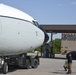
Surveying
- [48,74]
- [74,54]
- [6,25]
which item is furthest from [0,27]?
[74,54]

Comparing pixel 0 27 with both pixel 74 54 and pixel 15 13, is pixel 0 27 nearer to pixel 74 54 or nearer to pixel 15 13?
pixel 15 13

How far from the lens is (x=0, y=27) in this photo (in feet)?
55.6

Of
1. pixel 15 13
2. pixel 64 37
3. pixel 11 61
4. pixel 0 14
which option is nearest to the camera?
pixel 0 14

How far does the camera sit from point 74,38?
3718 inches

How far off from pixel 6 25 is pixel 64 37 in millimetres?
75261

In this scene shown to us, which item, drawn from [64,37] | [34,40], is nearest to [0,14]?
[34,40]

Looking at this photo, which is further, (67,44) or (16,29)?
(67,44)

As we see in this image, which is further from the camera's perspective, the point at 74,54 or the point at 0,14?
the point at 74,54

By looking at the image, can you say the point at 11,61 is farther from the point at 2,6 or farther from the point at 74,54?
the point at 74,54

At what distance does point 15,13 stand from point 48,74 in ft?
16.8

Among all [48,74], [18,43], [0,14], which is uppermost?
[0,14]

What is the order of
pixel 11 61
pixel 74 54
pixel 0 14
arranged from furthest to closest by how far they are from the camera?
pixel 74 54 < pixel 11 61 < pixel 0 14

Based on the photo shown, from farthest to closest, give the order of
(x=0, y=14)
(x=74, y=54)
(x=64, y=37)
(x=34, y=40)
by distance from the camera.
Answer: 1. (x=64, y=37)
2. (x=74, y=54)
3. (x=34, y=40)
4. (x=0, y=14)

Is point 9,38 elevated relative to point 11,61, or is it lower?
elevated
